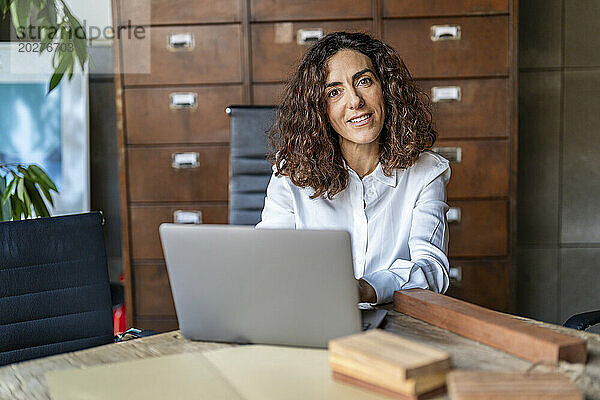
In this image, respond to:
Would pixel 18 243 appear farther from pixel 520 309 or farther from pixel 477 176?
pixel 520 309

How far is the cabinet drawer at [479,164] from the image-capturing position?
290 centimetres

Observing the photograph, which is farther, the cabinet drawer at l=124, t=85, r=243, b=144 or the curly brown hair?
the cabinet drawer at l=124, t=85, r=243, b=144

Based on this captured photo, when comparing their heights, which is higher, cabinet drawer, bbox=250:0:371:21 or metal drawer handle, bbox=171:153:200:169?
cabinet drawer, bbox=250:0:371:21

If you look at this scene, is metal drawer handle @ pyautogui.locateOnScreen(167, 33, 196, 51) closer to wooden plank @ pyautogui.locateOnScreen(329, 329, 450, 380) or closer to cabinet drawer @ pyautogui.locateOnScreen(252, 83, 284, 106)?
cabinet drawer @ pyautogui.locateOnScreen(252, 83, 284, 106)

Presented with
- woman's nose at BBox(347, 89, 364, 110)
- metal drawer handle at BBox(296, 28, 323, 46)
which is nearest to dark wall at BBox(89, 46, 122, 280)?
metal drawer handle at BBox(296, 28, 323, 46)

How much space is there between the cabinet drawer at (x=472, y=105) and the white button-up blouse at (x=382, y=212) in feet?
3.46

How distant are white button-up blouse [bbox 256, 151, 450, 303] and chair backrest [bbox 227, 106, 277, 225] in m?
0.40

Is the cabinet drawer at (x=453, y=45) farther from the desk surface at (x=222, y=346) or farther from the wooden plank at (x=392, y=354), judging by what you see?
the wooden plank at (x=392, y=354)

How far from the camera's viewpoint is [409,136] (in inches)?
72.7

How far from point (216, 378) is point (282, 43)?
6.78 feet

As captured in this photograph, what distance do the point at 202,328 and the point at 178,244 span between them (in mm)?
163

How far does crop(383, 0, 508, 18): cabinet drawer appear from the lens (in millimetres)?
2832

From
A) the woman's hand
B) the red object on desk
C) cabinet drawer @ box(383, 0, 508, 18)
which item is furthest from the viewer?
the red object on desk

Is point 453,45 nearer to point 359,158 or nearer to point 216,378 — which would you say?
point 359,158
